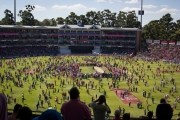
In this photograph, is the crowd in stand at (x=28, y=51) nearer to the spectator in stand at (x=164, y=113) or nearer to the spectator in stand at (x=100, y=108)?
the spectator in stand at (x=100, y=108)

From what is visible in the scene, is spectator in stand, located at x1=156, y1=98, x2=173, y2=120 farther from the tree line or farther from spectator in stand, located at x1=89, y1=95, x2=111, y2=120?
the tree line

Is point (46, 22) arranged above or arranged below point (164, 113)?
above

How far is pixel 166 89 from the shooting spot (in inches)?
1422

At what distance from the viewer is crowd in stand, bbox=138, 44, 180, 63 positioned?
6954 centimetres

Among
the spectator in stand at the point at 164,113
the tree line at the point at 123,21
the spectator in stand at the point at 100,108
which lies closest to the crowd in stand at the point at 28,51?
the tree line at the point at 123,21

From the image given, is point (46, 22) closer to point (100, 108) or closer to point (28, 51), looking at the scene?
point (28, 51)

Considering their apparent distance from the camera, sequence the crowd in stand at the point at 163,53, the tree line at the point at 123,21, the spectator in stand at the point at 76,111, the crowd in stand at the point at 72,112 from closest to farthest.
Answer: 1. the crowd in stand at the point at 72,112
2. the spectator in stand at the point at 76,111
3. the crowd in stand at the point at 163,53
4. the tree line at the point at 123,21

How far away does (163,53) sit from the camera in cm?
7512

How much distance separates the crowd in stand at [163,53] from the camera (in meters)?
69.5

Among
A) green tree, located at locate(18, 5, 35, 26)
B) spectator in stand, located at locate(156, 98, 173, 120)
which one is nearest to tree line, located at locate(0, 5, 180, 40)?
green tree, located at locate(18, 5, 35, 26)

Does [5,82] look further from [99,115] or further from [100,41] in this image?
[100,41]

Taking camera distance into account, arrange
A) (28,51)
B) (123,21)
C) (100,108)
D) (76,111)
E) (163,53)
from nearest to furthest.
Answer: (76,111)
(100,108)
(163,53)
(28,51)
(123,21)

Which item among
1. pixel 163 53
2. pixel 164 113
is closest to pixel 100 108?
pixel 164 113

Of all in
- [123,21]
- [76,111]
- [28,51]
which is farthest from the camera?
[123,21]
